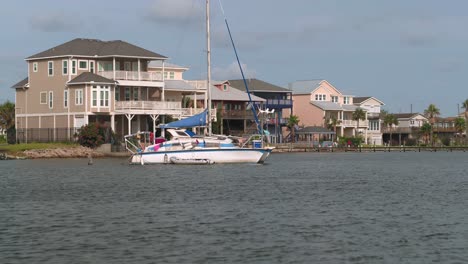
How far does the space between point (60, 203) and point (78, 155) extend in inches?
1662

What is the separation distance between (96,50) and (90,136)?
12.3 m

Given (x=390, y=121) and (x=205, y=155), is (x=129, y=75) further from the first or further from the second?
(x=390, y=121)

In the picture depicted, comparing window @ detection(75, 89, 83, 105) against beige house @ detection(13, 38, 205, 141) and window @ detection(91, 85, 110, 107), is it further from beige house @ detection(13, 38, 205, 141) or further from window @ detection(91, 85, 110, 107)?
window @ detection(91, 85, 110, 107)

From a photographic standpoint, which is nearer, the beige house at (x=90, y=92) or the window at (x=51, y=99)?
the beige house at (x=90, y=92)

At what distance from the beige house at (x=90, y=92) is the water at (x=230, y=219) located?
2761cm

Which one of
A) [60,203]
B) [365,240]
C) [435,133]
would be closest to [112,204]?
[60,203]

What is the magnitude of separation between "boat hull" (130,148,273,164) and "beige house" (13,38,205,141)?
693 inches

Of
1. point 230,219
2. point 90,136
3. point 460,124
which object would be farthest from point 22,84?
point 460,124

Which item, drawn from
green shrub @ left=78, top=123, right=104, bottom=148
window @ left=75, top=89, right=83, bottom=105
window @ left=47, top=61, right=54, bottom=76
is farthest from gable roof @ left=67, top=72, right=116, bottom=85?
green shrub @ left=78, top=123, right=104, bottom=148

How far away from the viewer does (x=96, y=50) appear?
89.2 meters

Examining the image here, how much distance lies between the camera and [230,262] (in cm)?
2389

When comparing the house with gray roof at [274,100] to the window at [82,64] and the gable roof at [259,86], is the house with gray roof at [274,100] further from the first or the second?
the window at [82,64]

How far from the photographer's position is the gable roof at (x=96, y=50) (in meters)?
87.8

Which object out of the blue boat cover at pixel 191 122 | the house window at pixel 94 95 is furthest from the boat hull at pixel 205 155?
the house window at pixel 94 95
